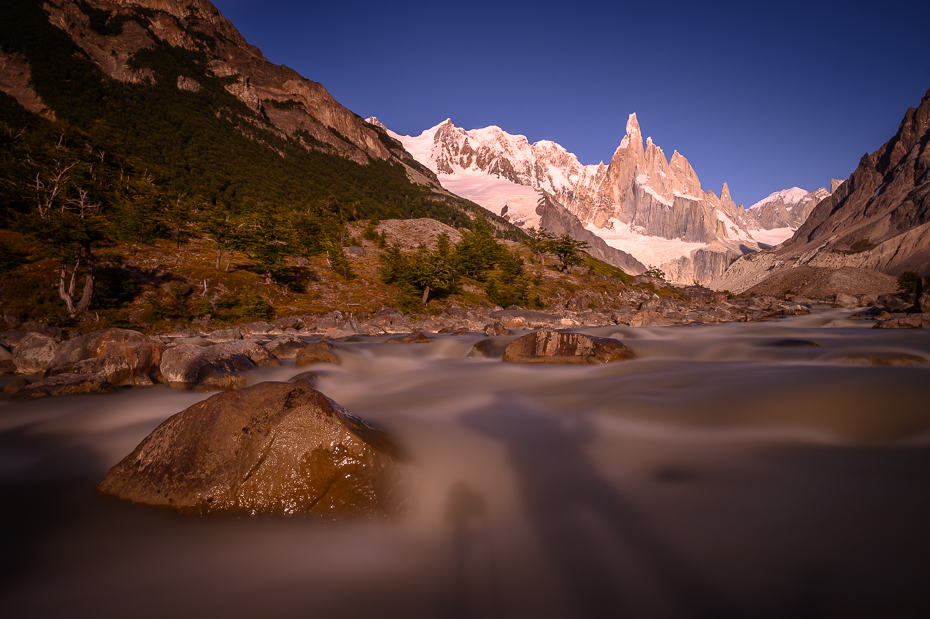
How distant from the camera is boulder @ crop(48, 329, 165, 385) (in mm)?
9031

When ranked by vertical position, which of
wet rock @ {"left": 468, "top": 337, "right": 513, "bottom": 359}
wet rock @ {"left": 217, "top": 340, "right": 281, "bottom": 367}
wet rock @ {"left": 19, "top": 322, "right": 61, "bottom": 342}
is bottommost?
wet rock @ {"left": 19, "top": 322, "right": 61, "bottom": 342}

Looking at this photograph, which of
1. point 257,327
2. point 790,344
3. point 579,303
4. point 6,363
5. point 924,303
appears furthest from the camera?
point 579,303

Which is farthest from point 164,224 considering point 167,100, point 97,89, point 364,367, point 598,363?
point 167,100

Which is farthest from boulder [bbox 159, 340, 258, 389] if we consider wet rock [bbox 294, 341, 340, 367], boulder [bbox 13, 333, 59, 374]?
boulder [bbox 13, 333, 59, 374]

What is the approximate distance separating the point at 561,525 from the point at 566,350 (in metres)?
7.33

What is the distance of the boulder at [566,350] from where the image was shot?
10656mm

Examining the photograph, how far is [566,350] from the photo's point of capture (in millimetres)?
10719

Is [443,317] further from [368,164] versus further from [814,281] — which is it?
[368,164]

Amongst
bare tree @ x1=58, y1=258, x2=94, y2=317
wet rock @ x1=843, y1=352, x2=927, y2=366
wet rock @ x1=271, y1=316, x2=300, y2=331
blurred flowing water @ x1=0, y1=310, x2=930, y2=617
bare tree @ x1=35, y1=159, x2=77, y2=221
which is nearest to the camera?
blurred flowing water @ x1=0, y1=310, x2=930, y2=617

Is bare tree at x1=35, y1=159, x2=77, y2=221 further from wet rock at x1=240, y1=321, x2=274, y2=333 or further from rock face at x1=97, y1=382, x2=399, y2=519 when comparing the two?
rock face at x1=97, y1=382, x2=399, y2=519

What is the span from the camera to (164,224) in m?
47.8

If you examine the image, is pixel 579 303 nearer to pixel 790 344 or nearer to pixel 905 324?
pixel 905 324

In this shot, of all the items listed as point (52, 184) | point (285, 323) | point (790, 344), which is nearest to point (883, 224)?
point (790, 344)

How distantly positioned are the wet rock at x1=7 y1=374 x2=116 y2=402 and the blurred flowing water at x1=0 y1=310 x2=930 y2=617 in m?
1.10
